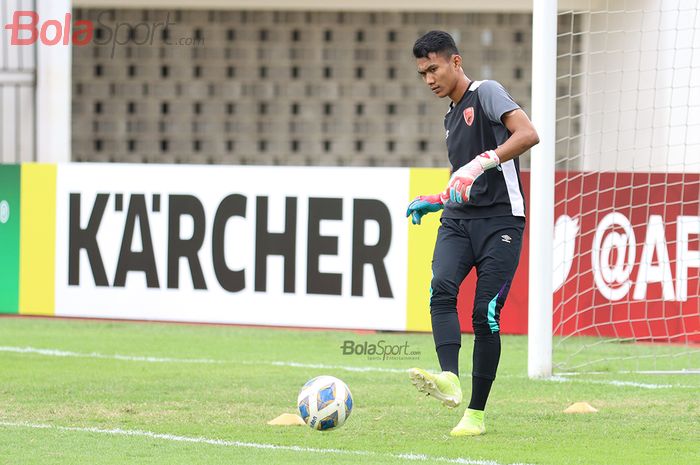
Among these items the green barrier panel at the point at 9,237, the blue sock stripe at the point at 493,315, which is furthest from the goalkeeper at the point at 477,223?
the green barrier panel at the point at 9,237

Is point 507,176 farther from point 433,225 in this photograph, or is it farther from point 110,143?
point 110,143

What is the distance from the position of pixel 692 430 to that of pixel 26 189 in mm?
7337

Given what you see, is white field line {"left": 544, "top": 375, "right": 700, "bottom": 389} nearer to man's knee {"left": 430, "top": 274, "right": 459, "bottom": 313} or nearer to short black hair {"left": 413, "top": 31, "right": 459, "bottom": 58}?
man's knee {"left": 430, "top": 274, "right": 459, "bottom": 313}

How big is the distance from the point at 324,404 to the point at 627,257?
5.52 m

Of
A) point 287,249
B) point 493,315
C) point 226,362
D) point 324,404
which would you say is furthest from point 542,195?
point 287,249

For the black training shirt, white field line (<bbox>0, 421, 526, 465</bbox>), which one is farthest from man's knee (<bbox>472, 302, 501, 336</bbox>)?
white field line (<bbox>0, 421, 526, 465</bbox>)

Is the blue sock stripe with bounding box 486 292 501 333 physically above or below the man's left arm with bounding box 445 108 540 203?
below

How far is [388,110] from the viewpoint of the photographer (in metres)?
20.3

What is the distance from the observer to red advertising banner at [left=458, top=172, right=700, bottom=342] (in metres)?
10.6

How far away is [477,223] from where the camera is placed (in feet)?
19.8

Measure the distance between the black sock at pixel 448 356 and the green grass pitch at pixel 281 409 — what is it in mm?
331

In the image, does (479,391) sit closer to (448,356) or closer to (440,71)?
(448,356)

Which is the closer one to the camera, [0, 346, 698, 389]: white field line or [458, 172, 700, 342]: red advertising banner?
[0, 346, 698, 389]: white field line

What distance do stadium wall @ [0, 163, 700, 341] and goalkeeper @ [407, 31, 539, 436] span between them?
443 centimetres
